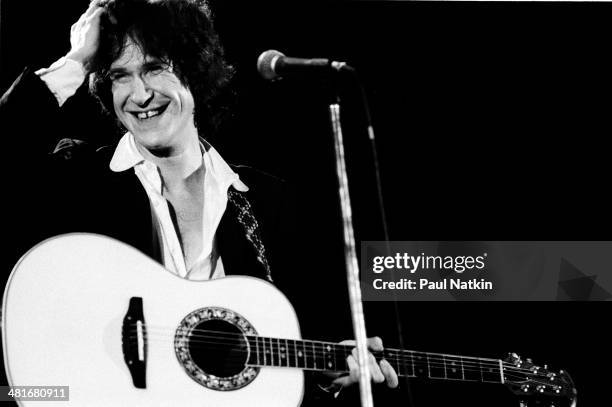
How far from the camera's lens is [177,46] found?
110 inches

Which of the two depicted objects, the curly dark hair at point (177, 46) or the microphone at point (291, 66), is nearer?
the microphone at point (291, 66)

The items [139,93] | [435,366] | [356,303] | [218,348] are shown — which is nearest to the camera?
[356,303]

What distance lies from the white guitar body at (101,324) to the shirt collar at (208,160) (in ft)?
1.80

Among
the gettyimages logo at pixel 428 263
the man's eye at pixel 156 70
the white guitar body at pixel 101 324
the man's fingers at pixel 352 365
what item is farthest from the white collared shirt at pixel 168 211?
the gettyimages logo at pixel 428 263

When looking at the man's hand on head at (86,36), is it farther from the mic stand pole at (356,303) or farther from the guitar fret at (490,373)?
the guitar fret at (490,373)

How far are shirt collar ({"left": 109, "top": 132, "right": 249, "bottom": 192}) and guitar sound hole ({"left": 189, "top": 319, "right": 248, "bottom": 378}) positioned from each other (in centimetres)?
69

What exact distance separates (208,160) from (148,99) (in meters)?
0.32

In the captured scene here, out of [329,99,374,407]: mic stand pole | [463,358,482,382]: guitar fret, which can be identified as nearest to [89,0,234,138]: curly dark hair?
[329,99,374,407]: mic stand pole

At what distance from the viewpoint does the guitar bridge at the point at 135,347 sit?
7.01 ft

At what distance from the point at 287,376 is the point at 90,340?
62 cm

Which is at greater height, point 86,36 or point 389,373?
point 86,36

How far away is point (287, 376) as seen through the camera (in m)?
2.37
